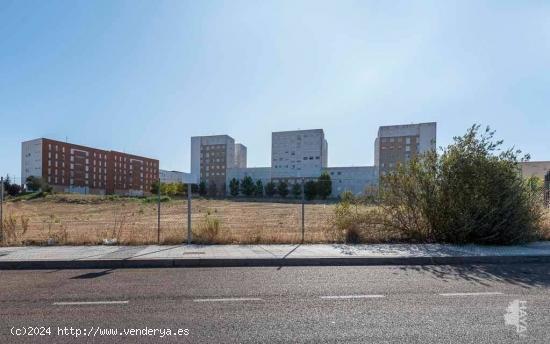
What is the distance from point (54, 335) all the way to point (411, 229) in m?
10.2

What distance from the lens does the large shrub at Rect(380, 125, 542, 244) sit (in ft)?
35.8

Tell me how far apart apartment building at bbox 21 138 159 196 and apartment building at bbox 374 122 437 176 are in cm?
8084

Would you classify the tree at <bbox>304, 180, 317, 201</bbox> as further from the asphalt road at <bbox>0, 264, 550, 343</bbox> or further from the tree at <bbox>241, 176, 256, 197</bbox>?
the asphalt road at <bbox>0, 264, 550, 343</bbox>

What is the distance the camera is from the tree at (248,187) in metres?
118

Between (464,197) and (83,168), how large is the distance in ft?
429

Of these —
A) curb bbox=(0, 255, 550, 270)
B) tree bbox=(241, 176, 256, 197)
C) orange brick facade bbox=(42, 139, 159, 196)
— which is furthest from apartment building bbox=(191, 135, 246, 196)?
curb bbox=(0, 255, 550, 270)

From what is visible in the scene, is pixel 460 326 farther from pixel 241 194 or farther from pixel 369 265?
pixel 241 194

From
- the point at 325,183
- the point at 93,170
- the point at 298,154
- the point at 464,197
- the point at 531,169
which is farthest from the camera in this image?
the point at 298,154

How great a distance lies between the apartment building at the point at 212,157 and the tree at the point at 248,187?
24.4m

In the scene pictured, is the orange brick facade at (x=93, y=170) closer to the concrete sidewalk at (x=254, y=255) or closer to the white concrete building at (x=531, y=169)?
the concrete sidewalk at (x=254, y=255)

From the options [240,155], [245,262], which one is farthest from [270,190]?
[245,262]

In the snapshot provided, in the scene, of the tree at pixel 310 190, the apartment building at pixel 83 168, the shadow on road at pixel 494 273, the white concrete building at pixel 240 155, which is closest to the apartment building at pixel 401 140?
the tree at pixel 310 190

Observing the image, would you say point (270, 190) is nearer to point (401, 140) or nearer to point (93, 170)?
point (401, 140)

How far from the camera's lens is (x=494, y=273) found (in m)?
7.69
